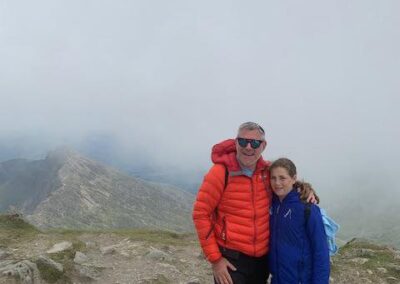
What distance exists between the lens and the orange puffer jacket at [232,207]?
32.9 feet

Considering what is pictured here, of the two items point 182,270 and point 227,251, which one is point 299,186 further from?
point 182,270

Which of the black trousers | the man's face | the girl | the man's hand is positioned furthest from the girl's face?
the man's hand

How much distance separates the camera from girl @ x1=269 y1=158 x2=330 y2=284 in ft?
A: 32.8

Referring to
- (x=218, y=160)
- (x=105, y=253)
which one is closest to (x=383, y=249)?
(x=105, y=253)

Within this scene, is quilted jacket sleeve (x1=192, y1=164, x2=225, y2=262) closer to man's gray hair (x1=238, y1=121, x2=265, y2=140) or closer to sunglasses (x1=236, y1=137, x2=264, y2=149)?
sunglasses (x1=236, y1=137, x2=264, y2=149)

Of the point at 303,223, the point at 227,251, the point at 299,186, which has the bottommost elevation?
the point at 227,251

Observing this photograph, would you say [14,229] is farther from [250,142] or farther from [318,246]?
[318,246]

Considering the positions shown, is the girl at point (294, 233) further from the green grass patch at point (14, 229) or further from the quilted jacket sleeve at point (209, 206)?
the green grass patch at point (14, 229)

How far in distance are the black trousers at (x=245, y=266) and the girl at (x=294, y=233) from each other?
55 centimetres

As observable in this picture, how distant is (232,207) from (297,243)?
1.63 metres

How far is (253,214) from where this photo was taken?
10203 mm

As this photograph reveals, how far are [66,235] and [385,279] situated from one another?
59.2 feet

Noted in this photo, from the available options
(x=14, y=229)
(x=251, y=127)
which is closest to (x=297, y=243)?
(x=251, y=127)

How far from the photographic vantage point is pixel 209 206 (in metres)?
10.1
